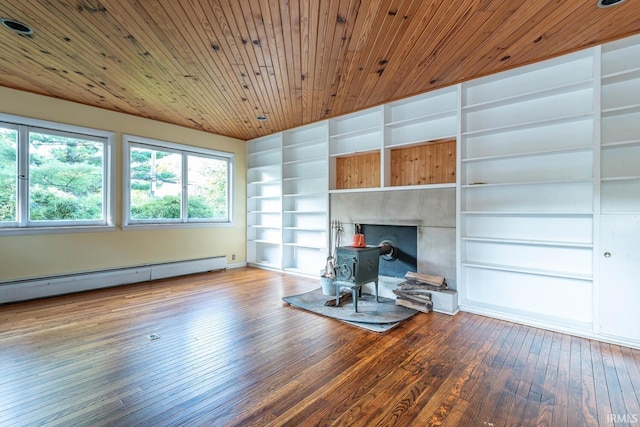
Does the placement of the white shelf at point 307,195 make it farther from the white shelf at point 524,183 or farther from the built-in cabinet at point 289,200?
the white shelf at point 524,183

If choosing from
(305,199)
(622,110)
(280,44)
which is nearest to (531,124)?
(622,110)

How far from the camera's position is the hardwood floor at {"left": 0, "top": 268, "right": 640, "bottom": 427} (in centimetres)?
179

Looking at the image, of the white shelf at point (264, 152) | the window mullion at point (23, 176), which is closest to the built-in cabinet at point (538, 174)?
the white shelf at point (264, 152)

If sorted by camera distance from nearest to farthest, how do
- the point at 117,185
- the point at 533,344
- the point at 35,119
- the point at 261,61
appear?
the point at 533,344 → the point at 261,61 → the point at 35,119 → the point at 117,185

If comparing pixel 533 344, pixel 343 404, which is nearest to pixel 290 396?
pixel 343 404

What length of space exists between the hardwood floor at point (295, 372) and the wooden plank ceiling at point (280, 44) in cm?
271

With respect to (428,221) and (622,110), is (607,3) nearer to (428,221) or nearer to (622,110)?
(622,110)

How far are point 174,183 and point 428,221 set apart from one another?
443cm

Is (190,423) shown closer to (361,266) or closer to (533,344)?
(361,266)

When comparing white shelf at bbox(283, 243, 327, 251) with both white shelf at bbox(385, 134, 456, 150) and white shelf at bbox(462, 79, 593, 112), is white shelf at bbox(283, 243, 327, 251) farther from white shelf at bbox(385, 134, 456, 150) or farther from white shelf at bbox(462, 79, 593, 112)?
white shelf at bbox(462, 79, 593, 112)

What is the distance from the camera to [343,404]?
1.88 meters

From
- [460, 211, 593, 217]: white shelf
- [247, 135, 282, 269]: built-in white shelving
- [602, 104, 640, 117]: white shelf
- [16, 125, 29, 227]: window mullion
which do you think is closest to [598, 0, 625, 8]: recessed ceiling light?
[602, 104, 640, 117]: white shelf

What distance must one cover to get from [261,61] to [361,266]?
8.25 feet

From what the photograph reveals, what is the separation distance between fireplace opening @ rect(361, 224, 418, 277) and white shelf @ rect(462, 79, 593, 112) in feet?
5.51
